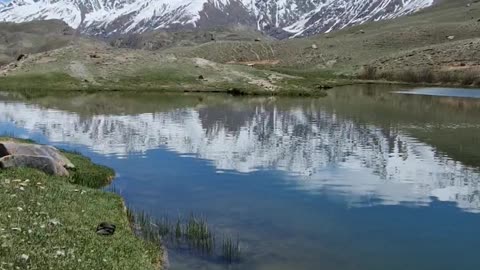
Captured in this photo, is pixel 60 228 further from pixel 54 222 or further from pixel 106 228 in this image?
pixel 106 228

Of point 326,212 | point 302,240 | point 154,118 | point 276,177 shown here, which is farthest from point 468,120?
point 302,240

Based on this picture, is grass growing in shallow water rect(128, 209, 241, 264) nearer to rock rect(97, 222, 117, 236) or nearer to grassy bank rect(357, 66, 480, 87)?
rock rect(97, 222, 117, 236)

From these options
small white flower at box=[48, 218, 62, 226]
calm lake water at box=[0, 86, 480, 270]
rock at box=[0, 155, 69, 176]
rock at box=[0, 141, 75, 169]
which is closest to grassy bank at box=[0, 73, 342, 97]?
calm lake water at box=[0, 86, 480, 270]

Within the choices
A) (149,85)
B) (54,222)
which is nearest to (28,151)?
(54,222)

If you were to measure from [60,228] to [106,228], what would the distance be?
2502mm

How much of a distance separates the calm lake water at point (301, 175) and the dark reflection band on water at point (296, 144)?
13 cm

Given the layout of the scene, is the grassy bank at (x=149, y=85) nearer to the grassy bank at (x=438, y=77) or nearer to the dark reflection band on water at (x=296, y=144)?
the dark reflection band on water at (x=296, y=144)

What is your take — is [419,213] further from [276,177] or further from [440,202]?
[276,177]

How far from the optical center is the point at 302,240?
88.8 feet

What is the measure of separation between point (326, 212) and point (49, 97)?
90.9 meters

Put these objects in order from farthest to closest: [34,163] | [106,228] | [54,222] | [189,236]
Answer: [34,163] < [189,236] < [106,228] < [54,222]

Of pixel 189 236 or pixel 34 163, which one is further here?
pixel 34 163

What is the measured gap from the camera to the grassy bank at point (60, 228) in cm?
1786

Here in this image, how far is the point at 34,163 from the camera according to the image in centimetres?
3312
